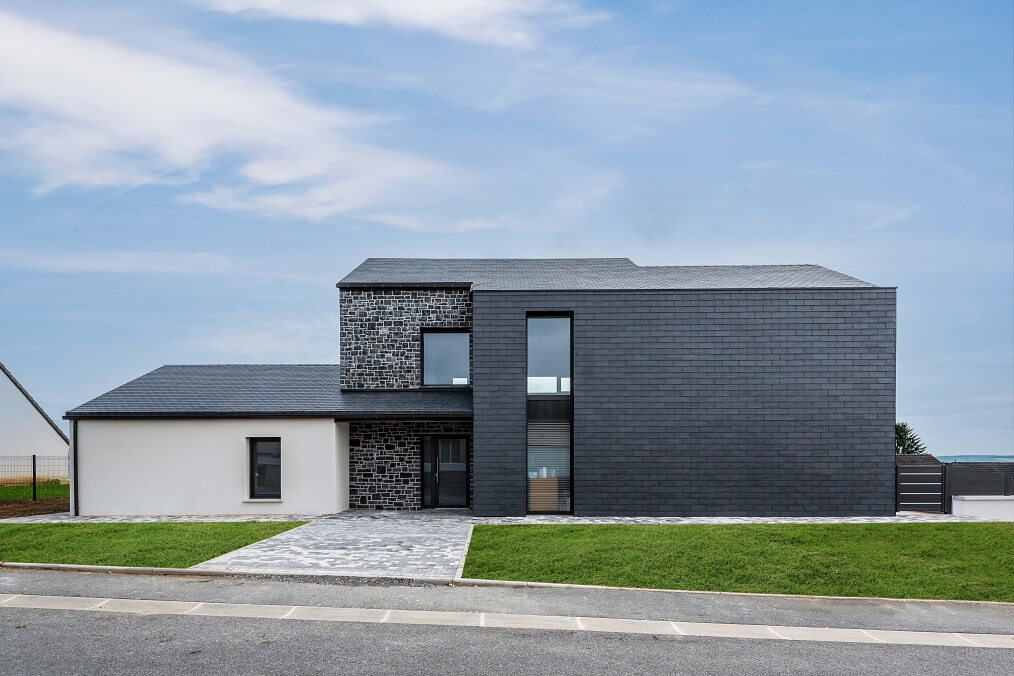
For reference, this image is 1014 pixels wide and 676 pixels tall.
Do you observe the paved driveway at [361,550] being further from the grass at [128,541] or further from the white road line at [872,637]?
the white road line at [872,637]

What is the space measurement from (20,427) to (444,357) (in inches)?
748

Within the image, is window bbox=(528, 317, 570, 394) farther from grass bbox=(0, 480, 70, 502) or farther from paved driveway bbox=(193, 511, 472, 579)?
grass bbox=(0, 480, 70, 502)

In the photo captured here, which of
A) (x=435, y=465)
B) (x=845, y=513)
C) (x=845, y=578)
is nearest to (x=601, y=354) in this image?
(x=435, y=465)

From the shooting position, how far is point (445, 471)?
2028 cm

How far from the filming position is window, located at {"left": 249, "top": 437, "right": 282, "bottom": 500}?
1936cm

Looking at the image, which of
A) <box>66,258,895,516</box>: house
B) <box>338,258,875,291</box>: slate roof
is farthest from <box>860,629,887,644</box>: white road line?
<box>338,258,875,291</box>: slate roof

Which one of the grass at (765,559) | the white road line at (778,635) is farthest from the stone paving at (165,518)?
the white road line at (778,635)

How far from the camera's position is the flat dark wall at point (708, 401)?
18.2 meters

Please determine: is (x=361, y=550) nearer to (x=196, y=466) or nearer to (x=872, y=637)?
(x=196, y=466)

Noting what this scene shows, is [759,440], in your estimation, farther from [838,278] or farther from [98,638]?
[98,638]

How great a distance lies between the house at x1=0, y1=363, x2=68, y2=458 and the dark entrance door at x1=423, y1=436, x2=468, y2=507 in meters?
18.1

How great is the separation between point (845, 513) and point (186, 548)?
561 inches

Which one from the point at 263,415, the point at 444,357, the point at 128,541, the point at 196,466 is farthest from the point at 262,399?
the point at 128,541

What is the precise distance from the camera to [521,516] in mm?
18141
